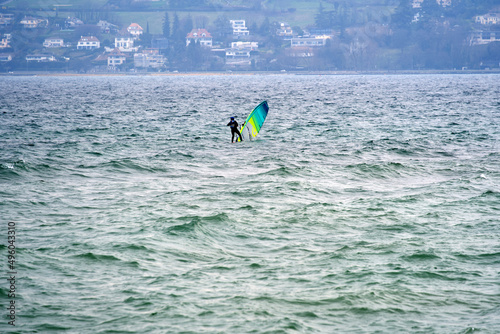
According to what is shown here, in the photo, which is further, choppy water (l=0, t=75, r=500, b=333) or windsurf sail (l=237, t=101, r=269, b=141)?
windsurf sail (l=237, t=101, r=269, b=141)

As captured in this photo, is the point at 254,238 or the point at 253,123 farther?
the point at 253,123

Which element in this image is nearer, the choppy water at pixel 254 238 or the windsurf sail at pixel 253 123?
the choppy water at pixel 254 238

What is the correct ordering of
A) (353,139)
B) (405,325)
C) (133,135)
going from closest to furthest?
(405,325) → (353,139) → (133,135)

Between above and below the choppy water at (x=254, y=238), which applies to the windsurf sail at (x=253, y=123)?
above

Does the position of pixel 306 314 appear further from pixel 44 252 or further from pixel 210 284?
pixel 44 252

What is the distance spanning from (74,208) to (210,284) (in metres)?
8.09

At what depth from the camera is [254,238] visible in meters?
16.0

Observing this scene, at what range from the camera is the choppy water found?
11312 mm

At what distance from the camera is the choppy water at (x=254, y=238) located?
1131 centimetres

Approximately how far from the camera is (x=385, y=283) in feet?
41.9

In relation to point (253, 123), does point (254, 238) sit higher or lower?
lower

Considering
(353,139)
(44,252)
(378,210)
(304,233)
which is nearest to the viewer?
(44,252)

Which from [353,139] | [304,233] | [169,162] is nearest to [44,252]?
[304,233]

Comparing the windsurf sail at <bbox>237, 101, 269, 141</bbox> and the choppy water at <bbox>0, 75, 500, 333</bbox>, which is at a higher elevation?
the windsurf sail at <bbox>237, 101, 269, 141</bbox>
